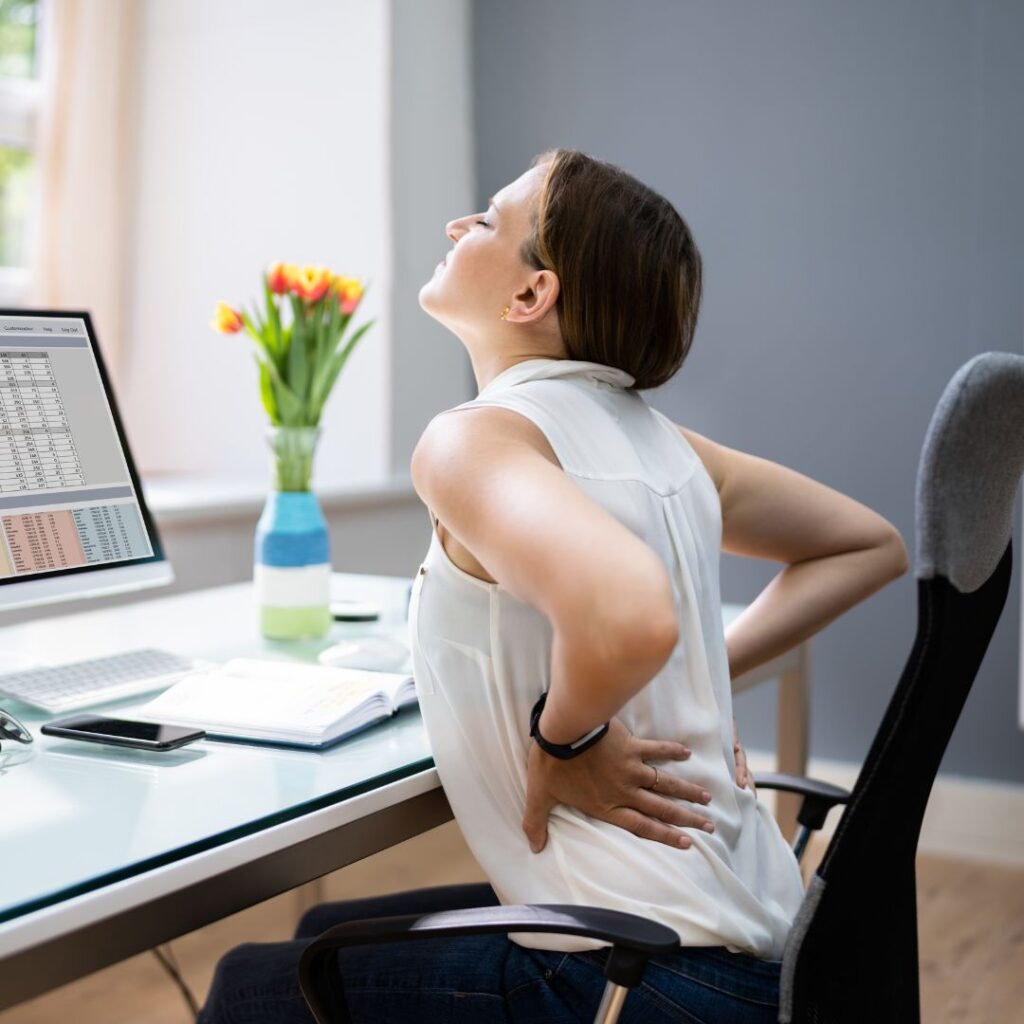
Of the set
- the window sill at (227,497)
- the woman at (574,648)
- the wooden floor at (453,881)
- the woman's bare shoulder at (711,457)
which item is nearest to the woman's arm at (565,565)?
the woman at (574,648)

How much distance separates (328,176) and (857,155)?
127cm

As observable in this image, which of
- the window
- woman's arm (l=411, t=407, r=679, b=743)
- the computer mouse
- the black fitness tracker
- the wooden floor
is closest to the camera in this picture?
woman's arm (l=411, t=407, r=679, b=743)

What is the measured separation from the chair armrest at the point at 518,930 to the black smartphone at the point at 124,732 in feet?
0.91

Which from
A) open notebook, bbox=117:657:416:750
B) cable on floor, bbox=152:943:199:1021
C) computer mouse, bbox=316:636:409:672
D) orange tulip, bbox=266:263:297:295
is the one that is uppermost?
orange tulip, bbox=266:263:297:295

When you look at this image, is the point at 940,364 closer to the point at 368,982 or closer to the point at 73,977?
the point at 368,982

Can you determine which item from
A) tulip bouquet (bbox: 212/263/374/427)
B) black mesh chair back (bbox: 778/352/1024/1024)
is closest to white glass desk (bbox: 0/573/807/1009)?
black mesh chair back (bbox: 778/352/1024/1024)

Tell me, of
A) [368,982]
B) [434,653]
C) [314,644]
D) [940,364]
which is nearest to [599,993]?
[368,982]

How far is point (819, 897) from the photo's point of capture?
0.91 metres

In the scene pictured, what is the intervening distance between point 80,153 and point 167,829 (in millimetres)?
2610

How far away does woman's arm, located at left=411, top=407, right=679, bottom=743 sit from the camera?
0.96 metres

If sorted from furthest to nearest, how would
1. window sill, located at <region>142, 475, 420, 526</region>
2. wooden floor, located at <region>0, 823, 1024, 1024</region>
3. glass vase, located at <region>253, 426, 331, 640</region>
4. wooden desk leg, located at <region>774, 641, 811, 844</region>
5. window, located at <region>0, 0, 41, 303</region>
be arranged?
window, located at <region>0, 0, 41, 303</region>
window sill, located at <region>142, 475, 420, 526</region>
wooden floor, located at <region>0, 823, 1024, 1024</region>
wooden desk leg, located at <region>774, 641, 811, 844</region>
glass vase, located at <region>253, 426, 331, 640</region>

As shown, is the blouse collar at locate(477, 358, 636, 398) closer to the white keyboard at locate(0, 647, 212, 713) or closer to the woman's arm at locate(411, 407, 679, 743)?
the woman's arm at locate(411, 407, 679, 743)

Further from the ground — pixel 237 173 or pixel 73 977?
pixel 237 173

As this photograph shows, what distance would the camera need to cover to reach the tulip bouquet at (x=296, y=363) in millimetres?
1802
